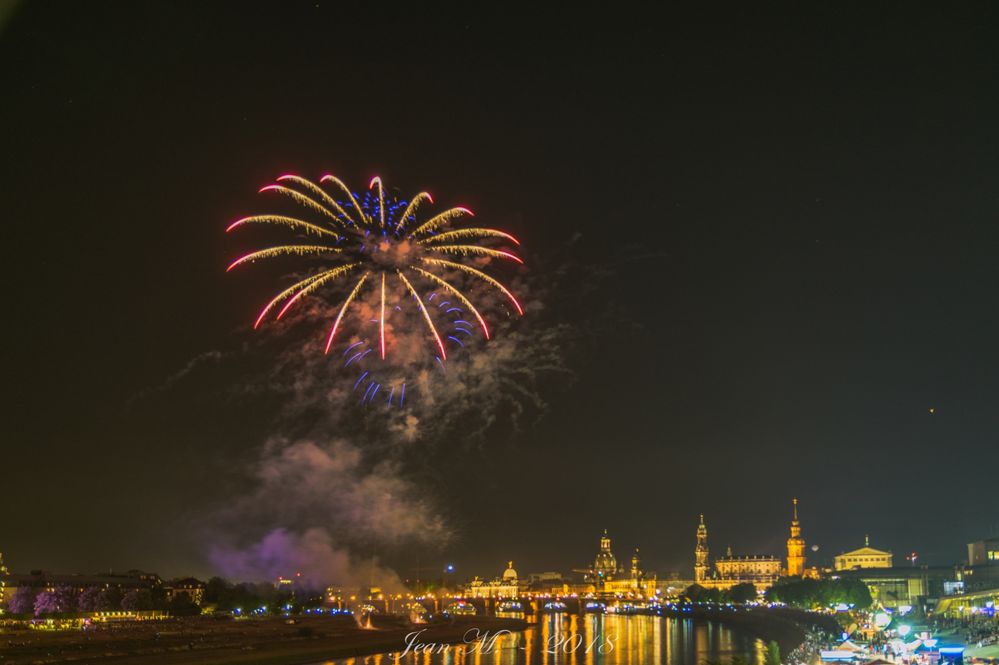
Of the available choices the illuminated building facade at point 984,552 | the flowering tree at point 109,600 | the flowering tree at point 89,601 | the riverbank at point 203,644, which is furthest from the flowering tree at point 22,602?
the illuminated building facade at point 984,552

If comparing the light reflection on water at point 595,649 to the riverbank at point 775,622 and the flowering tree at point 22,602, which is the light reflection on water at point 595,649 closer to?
the riverbank at point 775,622

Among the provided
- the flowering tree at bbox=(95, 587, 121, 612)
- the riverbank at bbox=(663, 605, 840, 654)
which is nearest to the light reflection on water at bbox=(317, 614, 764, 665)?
the riverbank at bbox=(663, 605, 840, 654)

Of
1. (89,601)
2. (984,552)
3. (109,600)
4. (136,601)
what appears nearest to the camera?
(89,601)

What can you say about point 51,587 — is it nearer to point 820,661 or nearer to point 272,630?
point 272,630

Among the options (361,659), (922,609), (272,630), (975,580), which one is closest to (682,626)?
(922,609)

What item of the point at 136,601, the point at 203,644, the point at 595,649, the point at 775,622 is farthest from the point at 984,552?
the point at 203,644

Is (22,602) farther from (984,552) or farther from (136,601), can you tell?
(984,552)
